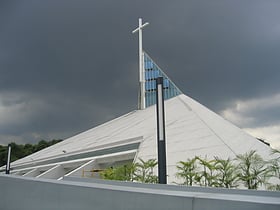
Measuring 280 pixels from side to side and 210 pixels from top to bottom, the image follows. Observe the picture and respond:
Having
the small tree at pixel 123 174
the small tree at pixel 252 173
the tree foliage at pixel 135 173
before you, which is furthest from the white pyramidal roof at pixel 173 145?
the small tree at pixel 252 173

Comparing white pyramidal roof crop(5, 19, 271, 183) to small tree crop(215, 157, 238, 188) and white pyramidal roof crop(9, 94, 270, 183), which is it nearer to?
white pyramidal roof crop(9, 94, 270, 183)

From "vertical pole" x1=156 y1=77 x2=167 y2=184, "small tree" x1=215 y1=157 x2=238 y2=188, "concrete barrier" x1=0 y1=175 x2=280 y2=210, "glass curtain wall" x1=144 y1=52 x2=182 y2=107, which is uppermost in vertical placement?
"glass curtain wall" x1=144 y1=52 x2=182 y2=107

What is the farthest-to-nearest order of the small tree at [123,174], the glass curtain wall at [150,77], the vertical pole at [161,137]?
the glass curtain wall at [150,77]
the small tree at [123,174]
the vertical pole at [161,137]

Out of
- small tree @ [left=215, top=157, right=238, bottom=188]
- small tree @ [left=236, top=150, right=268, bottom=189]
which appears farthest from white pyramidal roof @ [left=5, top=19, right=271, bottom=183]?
small tree @ [left=236, top=150, right=268, bottom=189]

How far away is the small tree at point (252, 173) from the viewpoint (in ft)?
26.6

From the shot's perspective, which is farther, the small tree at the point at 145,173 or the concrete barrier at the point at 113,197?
the small tree at the point at 145,173

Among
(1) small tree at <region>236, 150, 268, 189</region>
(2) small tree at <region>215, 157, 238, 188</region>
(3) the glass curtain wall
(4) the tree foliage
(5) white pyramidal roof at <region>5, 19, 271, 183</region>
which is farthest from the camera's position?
(3) the glass curtain wall

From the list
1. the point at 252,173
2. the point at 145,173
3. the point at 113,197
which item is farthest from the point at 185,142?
the point at 113,197

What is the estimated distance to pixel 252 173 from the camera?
8.23m

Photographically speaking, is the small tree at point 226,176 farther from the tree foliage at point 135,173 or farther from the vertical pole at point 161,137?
the vertical pole at point 161,137

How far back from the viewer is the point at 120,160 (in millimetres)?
17109

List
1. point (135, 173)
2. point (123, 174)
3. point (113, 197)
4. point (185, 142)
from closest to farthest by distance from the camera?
1. point (113, 197)
2. point (123, 174)
3. point (135, 173)
4. point (185, 142)

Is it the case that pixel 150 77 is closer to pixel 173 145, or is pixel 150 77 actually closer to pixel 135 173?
pixel 173 145

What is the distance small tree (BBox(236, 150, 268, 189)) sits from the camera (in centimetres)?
809
